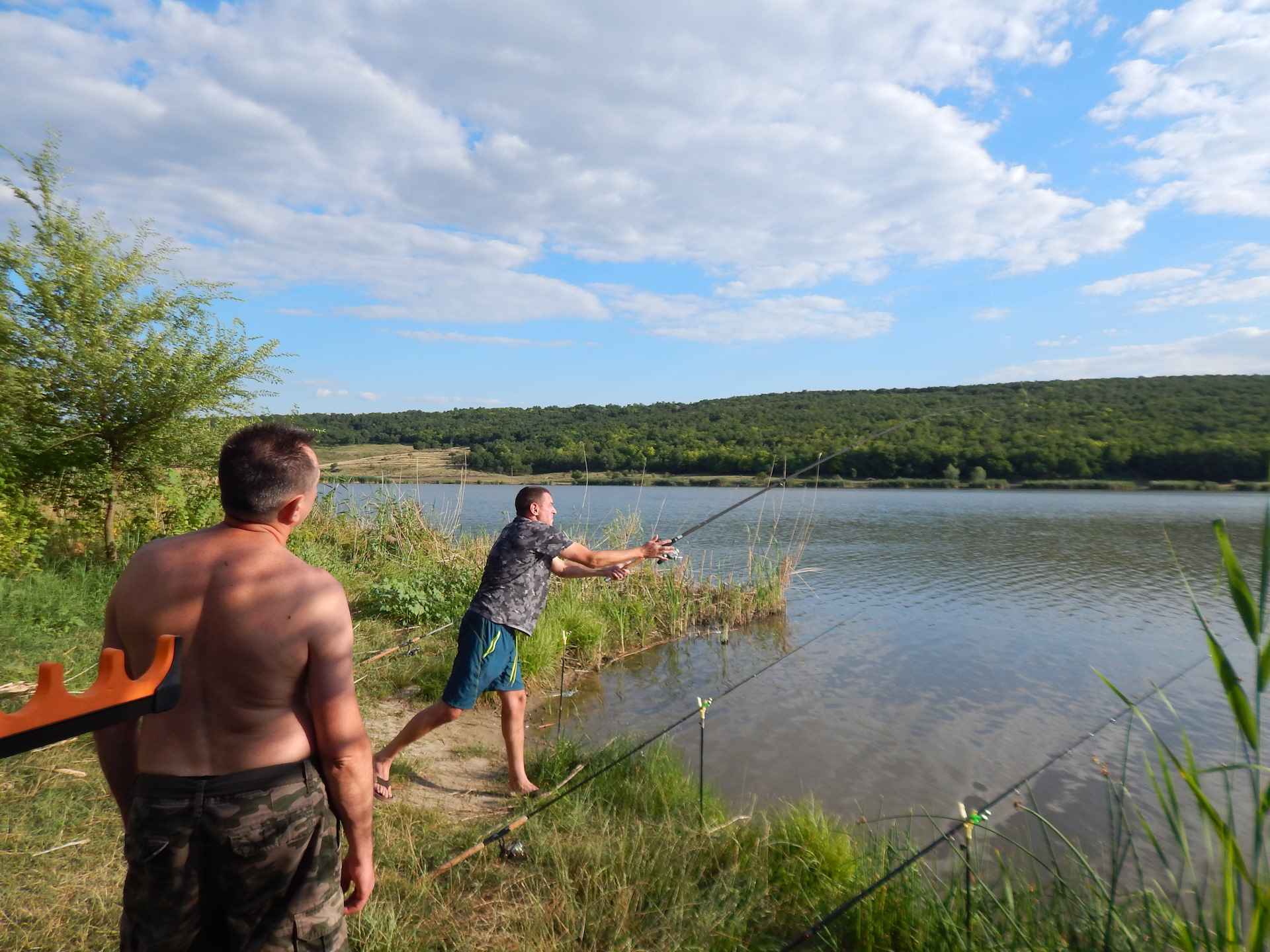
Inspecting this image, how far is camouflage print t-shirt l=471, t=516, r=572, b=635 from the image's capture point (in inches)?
163

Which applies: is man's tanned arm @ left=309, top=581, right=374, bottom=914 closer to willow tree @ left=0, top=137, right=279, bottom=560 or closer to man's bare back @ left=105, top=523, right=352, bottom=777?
man's bare back @ left=105, top=523, right=352, bottom=777

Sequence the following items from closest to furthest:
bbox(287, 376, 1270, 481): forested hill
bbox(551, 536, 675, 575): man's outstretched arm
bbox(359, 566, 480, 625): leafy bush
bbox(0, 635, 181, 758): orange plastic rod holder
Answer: bbox(0, 635, 181, 758): orange plastic rod holder, bbox(551, 536, 675, 575): man's outstretched arm, bbox(287, 376, 1270, 481): forested hill, bbox(359, 566, 480, 625): leafy bush

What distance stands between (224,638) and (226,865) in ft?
1.74

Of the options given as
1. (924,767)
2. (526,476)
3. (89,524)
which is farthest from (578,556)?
(526,476)

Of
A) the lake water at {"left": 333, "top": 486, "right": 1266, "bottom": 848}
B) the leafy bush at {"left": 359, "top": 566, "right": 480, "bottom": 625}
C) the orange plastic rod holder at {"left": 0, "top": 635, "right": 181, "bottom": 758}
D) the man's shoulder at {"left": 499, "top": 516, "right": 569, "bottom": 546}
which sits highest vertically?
the orange plastic rod holder at {"left": 0, "top": 635, "right": 181, "bottom": 758}

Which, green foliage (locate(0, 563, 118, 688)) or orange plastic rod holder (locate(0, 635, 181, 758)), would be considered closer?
orange plastic rod holder (locate(0, 635, 181, 758))

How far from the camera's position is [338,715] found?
5.92 feet

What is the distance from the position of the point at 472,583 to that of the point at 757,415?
792 inches

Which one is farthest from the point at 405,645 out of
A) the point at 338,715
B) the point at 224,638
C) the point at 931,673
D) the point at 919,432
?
the point at 919,432

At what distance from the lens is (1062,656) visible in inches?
358

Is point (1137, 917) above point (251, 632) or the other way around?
the other way around

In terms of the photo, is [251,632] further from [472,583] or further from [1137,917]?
[472,583]

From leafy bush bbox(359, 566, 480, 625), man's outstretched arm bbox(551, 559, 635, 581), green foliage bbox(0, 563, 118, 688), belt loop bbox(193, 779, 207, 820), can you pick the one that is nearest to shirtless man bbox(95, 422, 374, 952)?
belt loop bbox(193, 779, 207, 820)

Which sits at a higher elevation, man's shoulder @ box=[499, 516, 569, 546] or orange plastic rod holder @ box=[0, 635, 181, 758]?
orange plastic rod holder @ box=[0, 635, 181, 758]
